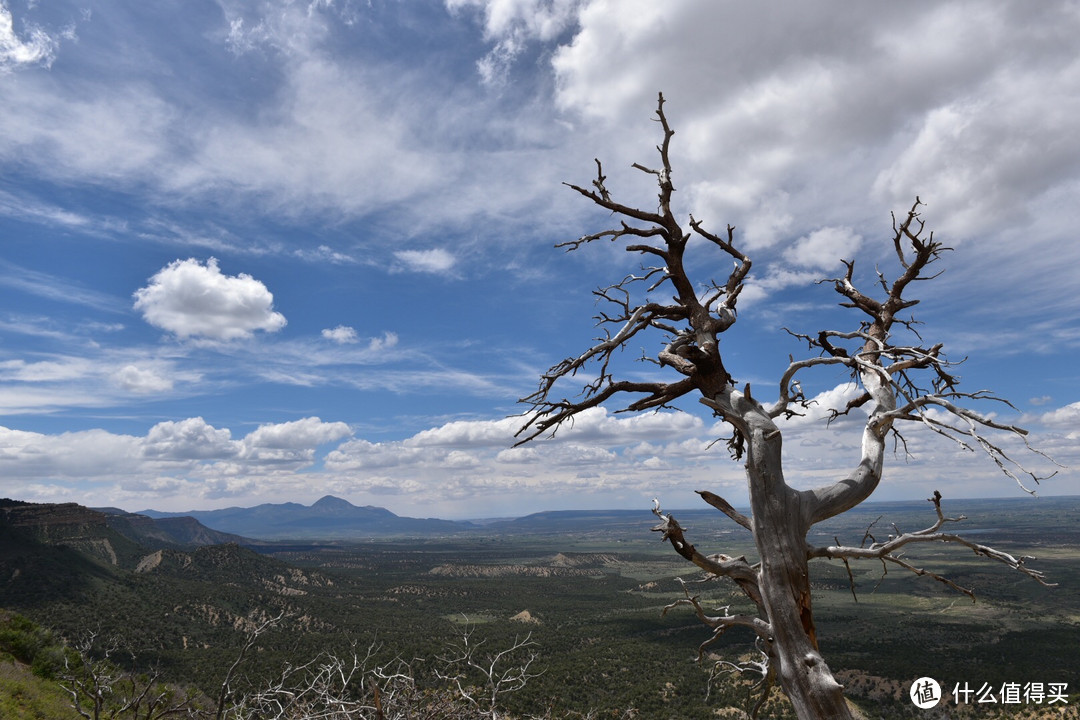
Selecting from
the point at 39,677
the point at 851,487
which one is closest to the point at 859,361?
the point at 851,487

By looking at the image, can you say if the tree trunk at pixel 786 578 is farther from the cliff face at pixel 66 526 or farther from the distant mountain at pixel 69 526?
the cliff face at pixel 66 526

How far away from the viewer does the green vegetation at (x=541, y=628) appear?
42750 mm

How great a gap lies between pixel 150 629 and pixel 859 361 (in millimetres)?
68173

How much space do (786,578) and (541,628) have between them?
3192 inches

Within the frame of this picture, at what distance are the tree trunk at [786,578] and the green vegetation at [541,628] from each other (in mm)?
12024

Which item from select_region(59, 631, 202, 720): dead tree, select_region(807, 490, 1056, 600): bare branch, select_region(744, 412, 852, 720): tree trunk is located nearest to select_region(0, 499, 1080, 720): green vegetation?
select_region(59, 631, 202, 720): dead tree

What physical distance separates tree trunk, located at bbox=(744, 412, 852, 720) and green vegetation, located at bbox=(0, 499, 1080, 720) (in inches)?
473

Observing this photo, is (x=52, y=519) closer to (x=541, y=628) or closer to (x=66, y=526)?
(x=66, y=526)

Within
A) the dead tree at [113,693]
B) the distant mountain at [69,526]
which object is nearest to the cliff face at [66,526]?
the distant mountain at [69,526]

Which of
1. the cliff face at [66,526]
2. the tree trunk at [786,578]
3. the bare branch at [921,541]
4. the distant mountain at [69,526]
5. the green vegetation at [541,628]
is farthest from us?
the distant mountain at [69,526]

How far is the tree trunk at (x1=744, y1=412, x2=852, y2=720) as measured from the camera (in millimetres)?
3768

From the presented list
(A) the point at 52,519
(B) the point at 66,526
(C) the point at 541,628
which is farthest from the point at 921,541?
(B) the point at 66,526

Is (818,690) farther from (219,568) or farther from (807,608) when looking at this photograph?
(219,568)

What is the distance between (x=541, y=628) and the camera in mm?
77625
